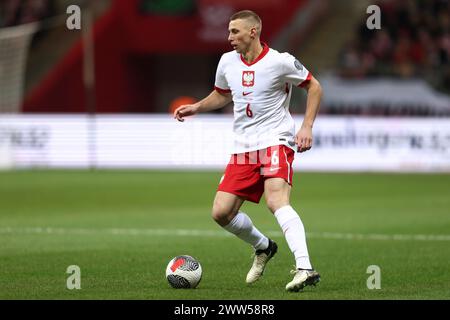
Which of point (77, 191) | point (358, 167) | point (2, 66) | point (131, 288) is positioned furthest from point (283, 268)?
point (2, 66)

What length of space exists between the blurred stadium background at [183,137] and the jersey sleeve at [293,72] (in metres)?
1.89

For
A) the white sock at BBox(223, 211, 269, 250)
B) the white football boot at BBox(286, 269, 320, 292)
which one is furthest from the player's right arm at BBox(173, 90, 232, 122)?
the white football boot at BBox(286, 269, 320, 292)

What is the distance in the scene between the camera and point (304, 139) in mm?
9688

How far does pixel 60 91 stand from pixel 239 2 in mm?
6396

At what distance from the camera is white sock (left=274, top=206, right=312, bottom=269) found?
955 cm

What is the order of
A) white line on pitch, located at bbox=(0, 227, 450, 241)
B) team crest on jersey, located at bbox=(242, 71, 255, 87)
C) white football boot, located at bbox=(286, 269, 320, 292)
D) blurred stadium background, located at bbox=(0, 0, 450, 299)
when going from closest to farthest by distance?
white football boot, located at bbox=(286, 269, 320, 292)
team crest on jersey, located at bbox=(242, 71, 255, 87)
blurred stadium background, located at bbox=(0, 0, 450, 299)
white line on pitch, located at bbox=(0, 227, 450, 241)

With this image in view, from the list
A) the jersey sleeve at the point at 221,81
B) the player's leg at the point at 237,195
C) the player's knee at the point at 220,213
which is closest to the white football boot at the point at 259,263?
the player's leg at the point at 237,195

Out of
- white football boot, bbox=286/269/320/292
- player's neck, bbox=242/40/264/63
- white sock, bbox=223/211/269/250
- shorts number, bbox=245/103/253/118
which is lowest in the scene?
white football boot, bbox=286/269/320/292

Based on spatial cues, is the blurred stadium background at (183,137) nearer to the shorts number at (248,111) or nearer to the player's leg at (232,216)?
the player's leg at (232,216)

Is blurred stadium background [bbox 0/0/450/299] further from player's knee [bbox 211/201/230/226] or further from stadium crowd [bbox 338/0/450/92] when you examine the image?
player's knee [bbox 211/201/230/226]

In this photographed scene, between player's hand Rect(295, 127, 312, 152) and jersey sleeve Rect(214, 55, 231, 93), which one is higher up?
jersey sleeve Rect(214, 55, 231, 93)

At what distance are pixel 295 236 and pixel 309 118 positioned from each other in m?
1.06

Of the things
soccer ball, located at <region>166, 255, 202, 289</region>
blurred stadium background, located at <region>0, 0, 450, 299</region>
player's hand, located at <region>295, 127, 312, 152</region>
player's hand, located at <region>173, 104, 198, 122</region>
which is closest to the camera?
player's hand, located at <region>295, 127, 312, 152</region>

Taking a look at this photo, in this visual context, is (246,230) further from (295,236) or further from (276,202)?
(295,236)
